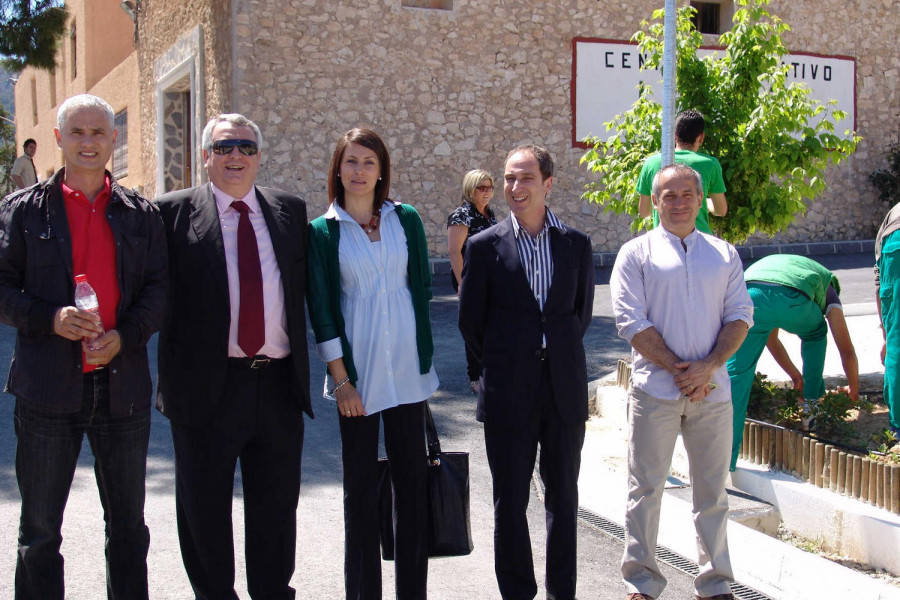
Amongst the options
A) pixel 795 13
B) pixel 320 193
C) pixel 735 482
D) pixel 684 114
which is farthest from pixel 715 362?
pixel 795 13

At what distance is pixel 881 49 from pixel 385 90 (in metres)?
10.1

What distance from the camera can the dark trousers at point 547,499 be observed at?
3848mm

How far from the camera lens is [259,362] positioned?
11.5 feet

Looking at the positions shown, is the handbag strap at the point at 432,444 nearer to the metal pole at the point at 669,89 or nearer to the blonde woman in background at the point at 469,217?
the metal pole at the point at 669,89

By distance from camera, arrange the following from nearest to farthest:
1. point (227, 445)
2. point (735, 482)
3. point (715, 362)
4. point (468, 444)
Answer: point (227, 445) → point (715, 362) → point (735, 482) → point (468, 444)

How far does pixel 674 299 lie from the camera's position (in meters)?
3.94

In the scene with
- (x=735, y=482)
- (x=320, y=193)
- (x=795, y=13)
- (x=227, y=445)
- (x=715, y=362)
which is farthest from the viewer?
(x=795, y=13)

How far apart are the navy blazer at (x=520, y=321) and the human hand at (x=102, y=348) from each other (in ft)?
4.61

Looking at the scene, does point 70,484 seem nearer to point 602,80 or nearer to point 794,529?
point 794,529

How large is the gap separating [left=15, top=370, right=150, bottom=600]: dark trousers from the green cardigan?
75 centimetres

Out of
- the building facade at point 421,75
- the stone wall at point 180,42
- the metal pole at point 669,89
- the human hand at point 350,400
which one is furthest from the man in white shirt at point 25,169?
the human hand at point 350,400

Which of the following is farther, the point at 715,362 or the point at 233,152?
the point at 715,362

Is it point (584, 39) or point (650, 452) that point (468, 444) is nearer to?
point (650, 452)

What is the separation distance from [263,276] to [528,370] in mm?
1127
